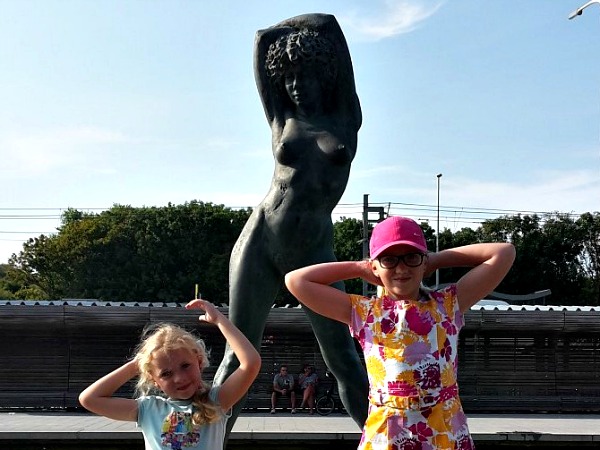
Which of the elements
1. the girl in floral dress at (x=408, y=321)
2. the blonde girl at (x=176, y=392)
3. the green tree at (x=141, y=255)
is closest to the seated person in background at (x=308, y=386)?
the blonde girl at (x=176, y=392)

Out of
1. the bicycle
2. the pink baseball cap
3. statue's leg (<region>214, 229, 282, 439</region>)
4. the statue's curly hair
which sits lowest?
the bicycle

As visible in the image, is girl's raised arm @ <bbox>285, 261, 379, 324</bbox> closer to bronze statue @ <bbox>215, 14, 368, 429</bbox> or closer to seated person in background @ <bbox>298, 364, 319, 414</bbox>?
bronze statue @ <bbox>215, 14, 368, 429</bbox>

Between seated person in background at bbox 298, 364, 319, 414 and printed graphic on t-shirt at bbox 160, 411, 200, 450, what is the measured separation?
475 inches

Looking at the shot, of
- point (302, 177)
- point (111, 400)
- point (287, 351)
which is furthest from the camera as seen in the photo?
point (287, 351)

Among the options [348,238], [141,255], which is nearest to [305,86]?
[141,255]

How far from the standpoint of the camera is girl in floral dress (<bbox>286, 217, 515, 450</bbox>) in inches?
98.1

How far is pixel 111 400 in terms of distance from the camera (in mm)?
2764

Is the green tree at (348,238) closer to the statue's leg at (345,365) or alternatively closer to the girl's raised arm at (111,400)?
the statue's leg at (345,365)

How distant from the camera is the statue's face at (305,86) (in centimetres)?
438

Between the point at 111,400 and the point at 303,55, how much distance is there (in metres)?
2.39

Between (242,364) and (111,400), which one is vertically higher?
(242,364)

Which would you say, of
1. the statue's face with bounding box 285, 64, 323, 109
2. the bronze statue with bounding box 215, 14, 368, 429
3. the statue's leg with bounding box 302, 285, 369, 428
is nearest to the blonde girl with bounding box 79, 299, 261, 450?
the bronze statue with bounding box 215, 14, 368, 429

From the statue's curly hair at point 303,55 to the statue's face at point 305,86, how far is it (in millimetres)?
29

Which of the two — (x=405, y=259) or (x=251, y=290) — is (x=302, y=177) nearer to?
(x=251, y=290)
